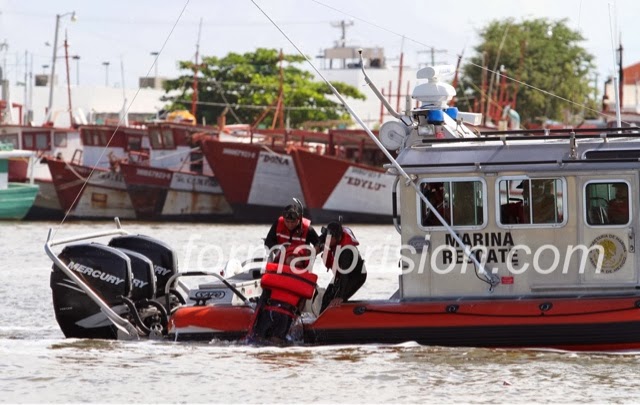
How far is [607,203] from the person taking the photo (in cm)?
1313

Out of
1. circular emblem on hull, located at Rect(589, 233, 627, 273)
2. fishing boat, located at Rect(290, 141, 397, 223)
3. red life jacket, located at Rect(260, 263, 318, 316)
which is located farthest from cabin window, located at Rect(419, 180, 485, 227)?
fishing boat, located at Rect(290, 141, 397, 223)

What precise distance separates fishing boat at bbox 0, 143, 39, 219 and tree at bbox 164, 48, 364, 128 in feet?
78.7

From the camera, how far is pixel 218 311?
13977 mm

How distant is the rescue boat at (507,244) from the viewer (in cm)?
1302

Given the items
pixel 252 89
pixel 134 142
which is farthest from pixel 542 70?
pixel 134 142

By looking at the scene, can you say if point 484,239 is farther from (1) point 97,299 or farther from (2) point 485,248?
(1) point 97,299

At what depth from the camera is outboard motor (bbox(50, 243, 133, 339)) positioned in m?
14.2

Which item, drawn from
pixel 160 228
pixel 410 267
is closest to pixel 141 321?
pixel 410 267

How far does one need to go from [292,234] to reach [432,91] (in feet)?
6.90

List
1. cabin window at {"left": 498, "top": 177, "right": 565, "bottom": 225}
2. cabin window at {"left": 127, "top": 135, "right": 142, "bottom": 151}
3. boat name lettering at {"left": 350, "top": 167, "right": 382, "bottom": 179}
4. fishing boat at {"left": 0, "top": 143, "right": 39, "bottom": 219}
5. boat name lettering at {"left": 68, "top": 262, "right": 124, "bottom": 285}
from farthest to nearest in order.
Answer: cabin window at {"left": 127, "top": 135, "right": 142, "bottom": 151}, boat name lettering at {"left": 350, "top": 167, "right": 382, "bottom": 179}, fishing boat at {"left": 0, "top": 143, "right": 39, "bottom": 219}, boat name lettering at {"left": 68, "top": 262, "right": 124, "bottom": 285}, cabin window at {"left": 498, "top": 177, "right": 565, "bottom": 225}

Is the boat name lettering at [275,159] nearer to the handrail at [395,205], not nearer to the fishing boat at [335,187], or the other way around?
the fishing boat at [335,187]

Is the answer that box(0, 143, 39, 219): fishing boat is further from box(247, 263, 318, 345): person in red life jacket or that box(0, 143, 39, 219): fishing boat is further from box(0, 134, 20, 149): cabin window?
box(247, 263, 318, 345): person in red life jacket

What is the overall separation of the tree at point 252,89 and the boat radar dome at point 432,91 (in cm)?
5631

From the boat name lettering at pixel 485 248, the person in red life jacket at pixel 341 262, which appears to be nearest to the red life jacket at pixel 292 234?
the person in red life jacket at pixel 341 262
